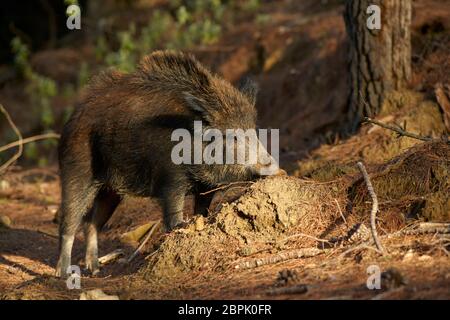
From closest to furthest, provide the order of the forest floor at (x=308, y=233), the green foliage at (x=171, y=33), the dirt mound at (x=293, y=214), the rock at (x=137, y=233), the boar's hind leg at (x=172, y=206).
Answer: the forest floor at (x=308, y=233)
the dirt mound at (x=293, y=214)
the boar's hind leg at (x=172, y=206)
the rock at (x=137, y=233)
the green foliage at (x=171, y=33)

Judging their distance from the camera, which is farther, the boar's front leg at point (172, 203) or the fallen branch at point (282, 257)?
the boar's front leg at point (172, 203)

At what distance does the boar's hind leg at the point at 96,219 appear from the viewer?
8477mm

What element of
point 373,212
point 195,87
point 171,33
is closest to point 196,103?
point 195,87

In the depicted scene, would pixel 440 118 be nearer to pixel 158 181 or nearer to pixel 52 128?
Answer: pixel 158 181

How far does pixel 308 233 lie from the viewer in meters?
6.52

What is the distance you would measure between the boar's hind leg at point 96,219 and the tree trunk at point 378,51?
3.52 metres

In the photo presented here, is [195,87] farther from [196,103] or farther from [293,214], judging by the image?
[293,214]

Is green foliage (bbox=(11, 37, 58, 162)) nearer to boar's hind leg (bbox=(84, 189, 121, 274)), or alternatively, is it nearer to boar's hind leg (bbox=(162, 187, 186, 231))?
boar's hind leg (bbox=(84, 189, 121, 274))

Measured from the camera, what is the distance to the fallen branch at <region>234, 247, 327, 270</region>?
20.2ft

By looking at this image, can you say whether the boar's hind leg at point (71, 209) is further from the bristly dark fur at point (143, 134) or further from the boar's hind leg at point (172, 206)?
the boar's hind leg at point (172, 206)

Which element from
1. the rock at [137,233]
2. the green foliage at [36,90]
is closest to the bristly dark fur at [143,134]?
the rock at [137,233]

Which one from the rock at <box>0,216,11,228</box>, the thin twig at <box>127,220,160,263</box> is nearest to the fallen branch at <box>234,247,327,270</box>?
the thin twig at <box>127,220,160,263</box>

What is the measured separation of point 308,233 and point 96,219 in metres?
3.24

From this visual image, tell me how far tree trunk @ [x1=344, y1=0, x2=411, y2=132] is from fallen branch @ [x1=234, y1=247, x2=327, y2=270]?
3.69 m
